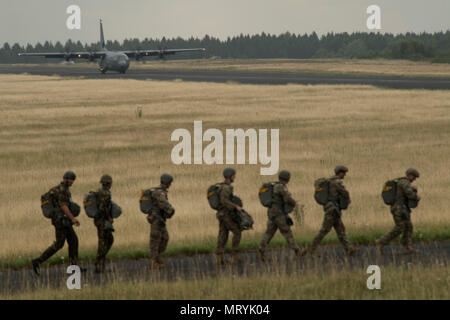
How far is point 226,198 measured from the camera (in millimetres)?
16484

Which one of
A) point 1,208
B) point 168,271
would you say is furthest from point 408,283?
point 1,208

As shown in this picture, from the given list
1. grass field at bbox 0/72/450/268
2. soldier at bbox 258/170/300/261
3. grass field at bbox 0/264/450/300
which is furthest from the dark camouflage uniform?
soldier at bbox 258/170/300/261

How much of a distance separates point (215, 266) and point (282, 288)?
2660 mm

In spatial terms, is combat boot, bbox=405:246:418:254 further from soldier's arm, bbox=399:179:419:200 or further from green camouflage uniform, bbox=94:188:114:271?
green camouflage uniform, bbox=94:188:114:271

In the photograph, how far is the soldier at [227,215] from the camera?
1644 cm

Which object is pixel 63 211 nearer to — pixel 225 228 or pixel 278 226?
pixel 225 228

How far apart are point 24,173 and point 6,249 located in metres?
15.6

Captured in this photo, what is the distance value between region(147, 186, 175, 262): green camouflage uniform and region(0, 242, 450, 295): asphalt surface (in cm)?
47

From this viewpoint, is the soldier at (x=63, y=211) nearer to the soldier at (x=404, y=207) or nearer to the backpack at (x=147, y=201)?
the backpack at (x=147, y=201)

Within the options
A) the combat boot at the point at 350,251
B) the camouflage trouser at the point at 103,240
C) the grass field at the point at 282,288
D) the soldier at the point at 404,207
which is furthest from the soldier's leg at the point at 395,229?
the camouflage trouser at the point at 103,240

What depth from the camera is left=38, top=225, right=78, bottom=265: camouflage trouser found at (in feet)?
53.2

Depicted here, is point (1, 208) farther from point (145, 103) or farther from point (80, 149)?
point (145, 103)

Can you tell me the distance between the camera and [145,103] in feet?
245

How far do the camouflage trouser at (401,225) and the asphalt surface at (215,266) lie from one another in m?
0.35
